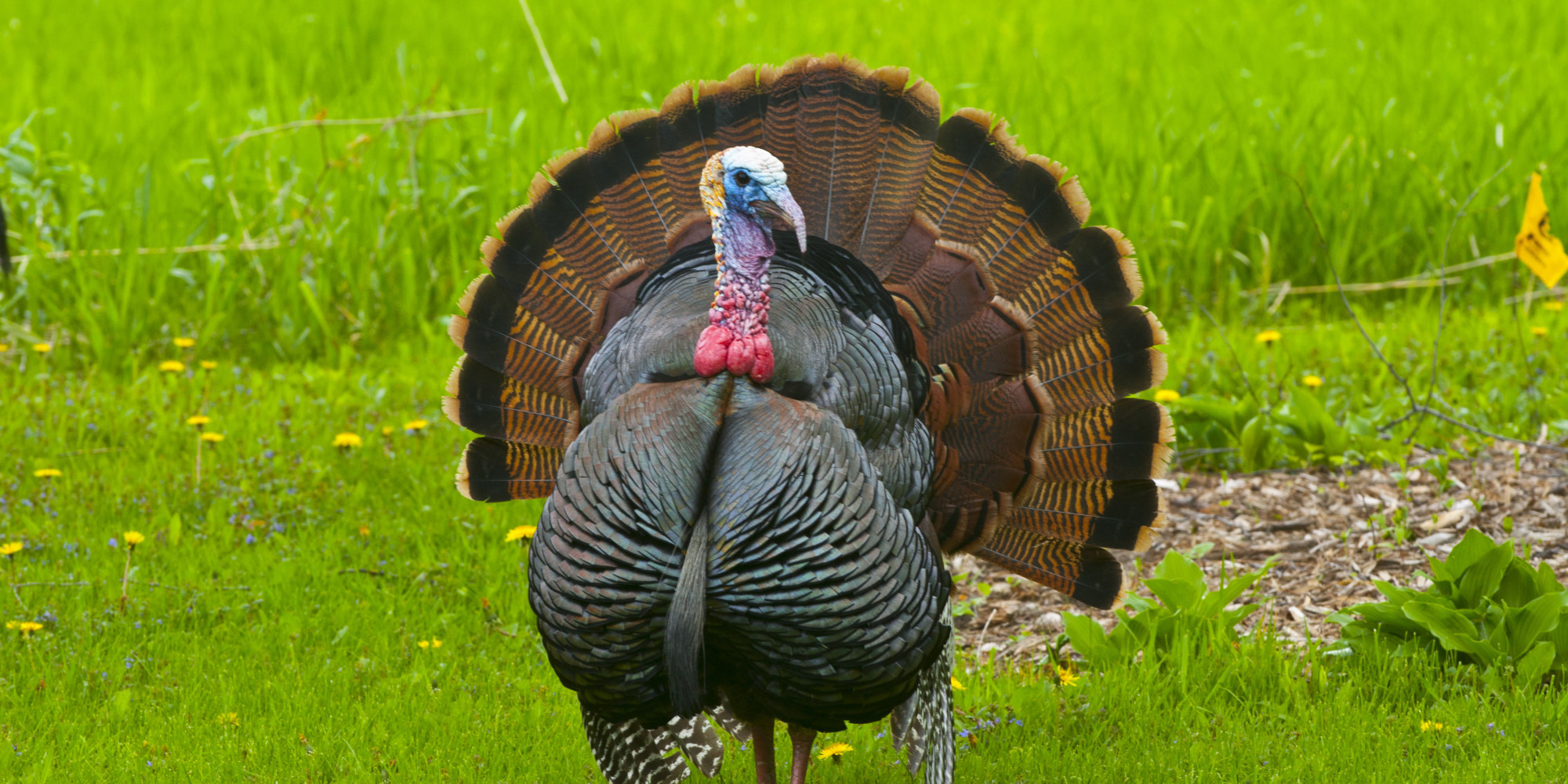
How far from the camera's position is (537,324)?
391 cm

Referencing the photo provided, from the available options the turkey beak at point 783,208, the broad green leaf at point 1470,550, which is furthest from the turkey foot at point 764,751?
the broad green leaf at point 1470,550

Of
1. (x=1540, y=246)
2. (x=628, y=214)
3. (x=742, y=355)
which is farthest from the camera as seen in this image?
(x=1540, y=246)

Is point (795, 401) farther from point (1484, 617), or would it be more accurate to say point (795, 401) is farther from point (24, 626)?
point (24, 626)

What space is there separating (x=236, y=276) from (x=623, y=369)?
3834 mm

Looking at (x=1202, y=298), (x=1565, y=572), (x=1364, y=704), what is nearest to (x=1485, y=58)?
(x=1202, y=298)

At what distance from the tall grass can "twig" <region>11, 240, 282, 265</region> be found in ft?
0.13

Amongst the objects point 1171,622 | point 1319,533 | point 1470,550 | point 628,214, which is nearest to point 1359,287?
point 1319,533

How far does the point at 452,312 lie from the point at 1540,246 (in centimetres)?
450

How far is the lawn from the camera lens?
3771 mm

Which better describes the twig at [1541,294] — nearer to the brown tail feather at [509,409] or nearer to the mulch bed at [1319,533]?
the mulch bed at [1319,533]

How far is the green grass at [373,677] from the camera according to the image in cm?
358

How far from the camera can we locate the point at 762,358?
9.90 feet

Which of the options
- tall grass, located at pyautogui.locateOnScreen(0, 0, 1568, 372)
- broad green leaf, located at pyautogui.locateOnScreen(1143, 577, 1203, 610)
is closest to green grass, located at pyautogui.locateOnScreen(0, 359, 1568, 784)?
broad green leaf, located at pyautogui.locateOnScreen(1143, 577, 1203, 610)

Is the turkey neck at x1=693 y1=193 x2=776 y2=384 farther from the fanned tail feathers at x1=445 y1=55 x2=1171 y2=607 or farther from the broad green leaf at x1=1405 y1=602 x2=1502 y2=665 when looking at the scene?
the broad green leaf at x1=1405 y1=602 x2=1502 y2=665
